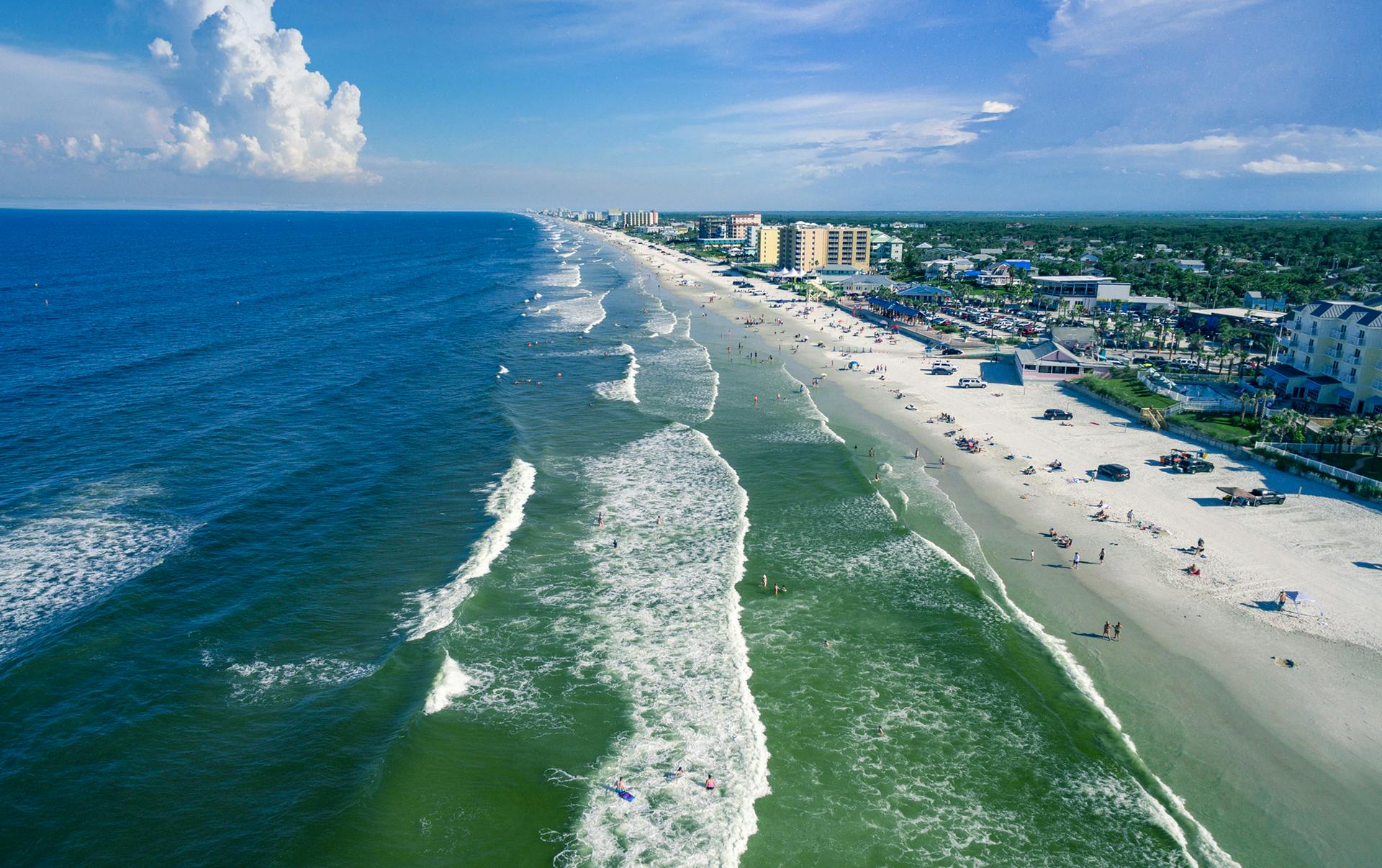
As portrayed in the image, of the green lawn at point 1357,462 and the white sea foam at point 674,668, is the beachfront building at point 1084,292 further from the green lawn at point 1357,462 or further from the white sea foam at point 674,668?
the white sea foam at point 674,668

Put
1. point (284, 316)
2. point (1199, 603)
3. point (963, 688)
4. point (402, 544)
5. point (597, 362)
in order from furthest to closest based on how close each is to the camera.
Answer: point (284, 316)
point (597, 362)
point (402, 544)
point (1199, 603)
point (963, 688)

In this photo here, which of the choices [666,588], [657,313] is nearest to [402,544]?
[666,588]

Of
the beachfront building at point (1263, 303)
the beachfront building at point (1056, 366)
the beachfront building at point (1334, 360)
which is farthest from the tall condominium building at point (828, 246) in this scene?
the beachfront building at point (1334, 360)

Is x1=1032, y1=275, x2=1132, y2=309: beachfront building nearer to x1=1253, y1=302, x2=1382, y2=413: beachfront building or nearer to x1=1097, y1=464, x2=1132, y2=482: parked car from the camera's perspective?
x1=1253, y1=302, x2=1382, y2=413: beachfront building

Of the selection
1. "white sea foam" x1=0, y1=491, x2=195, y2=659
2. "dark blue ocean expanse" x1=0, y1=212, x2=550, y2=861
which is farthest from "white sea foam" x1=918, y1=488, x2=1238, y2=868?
"white sea foam" x1=0, y1=491, x2=195, y2=659

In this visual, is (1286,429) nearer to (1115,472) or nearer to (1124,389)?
(1115,472)

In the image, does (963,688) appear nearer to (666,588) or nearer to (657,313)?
(666,588)
